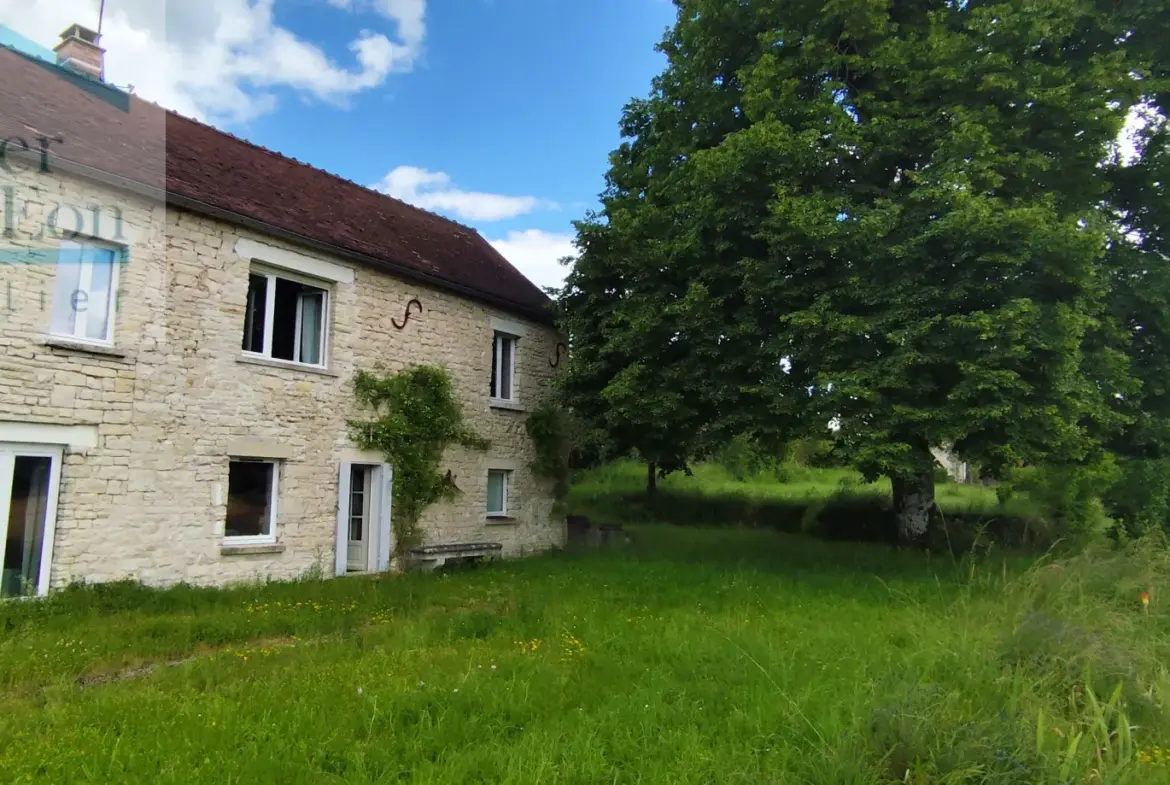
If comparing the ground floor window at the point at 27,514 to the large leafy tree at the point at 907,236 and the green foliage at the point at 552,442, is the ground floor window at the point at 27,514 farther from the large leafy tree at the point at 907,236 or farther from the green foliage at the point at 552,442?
the green foliage at the point at 552,442

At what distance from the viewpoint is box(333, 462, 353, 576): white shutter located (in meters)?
11.3

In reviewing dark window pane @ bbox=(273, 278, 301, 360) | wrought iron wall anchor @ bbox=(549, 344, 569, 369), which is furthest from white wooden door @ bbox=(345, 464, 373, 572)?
wrought iron wall anchor @ bbox=(549, 344, 569, 369)

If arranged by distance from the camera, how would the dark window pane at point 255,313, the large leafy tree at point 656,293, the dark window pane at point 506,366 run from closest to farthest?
1. the dark window pane at point 255,313
2. the large leafy tree at point 656,293
3. the dark window pane at point 506,366

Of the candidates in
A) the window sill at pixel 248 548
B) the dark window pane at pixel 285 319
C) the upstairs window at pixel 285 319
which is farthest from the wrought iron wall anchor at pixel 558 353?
the window sill at pixel 248 548

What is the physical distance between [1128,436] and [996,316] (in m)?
5.16

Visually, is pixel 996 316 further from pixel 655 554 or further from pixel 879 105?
pixel 655 554

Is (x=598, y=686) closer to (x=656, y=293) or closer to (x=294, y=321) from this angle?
(x=656, y=293)

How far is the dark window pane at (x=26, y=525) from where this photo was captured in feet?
26.1

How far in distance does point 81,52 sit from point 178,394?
6.18 metres

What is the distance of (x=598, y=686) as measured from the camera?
213 inches

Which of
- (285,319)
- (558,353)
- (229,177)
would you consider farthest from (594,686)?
(558,353)

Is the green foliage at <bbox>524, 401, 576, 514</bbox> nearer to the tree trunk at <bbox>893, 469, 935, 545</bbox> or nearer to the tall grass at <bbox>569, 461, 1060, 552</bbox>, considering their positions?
the tall grass at <bbox>569, 461, 1060, 552</bbox>

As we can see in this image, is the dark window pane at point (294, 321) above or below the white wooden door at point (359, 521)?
above

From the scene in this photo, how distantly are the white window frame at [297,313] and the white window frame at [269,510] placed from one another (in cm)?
153
